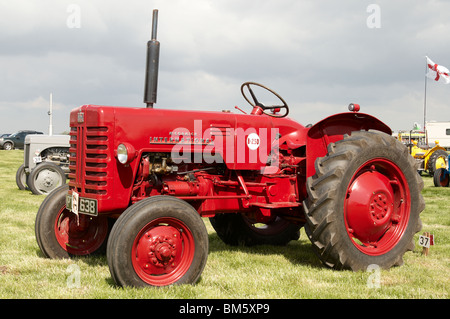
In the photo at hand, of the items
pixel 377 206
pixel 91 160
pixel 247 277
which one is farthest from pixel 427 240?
pixel 91 160

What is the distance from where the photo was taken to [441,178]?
48.7ft

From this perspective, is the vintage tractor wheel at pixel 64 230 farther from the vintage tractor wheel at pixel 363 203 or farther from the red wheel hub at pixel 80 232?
the vintage tractor wheel at pixel 363 203

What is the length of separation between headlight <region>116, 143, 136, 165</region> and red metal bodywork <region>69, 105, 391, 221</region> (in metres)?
0.02

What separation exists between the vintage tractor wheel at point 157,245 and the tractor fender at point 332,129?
1566 millimetres

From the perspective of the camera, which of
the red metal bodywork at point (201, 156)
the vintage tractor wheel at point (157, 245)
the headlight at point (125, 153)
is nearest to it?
the vintage tractor wheel at point (157, 245)

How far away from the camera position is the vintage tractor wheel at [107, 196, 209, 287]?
3.67 m

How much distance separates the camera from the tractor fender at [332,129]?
4.96 m

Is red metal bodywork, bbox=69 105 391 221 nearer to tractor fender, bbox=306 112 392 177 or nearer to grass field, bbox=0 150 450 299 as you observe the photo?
tractor fender, bbox=306 112 392 177

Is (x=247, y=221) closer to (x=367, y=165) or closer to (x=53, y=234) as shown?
(x=367, y=165)

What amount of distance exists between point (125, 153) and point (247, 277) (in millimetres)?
1562

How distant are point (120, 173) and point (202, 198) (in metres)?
0.81

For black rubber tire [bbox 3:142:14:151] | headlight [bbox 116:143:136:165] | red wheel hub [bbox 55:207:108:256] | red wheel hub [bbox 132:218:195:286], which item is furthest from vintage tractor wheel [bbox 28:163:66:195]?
black rubber tire [bbox 3:142:14:151]

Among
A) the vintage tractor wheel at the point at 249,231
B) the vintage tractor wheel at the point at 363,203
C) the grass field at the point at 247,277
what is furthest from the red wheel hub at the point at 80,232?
the vintage tractor wheel at the point at 363,203

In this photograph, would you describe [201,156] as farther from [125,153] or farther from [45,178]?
[45,178]
